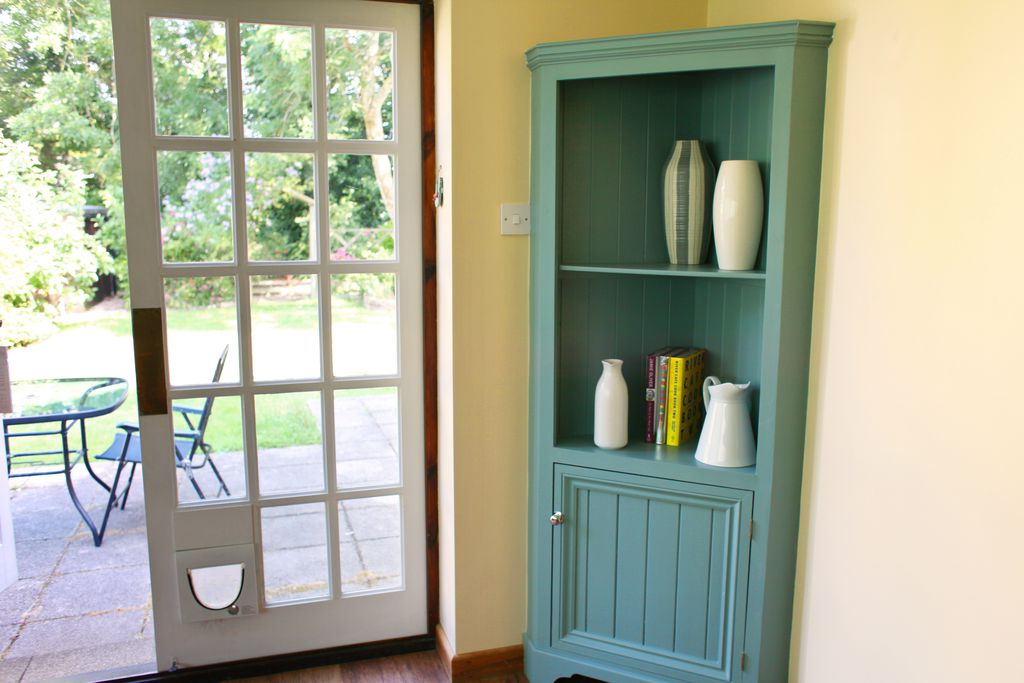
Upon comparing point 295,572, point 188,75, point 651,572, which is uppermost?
point 188,75

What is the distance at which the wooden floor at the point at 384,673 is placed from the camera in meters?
2.35

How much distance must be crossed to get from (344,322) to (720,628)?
1.35 meters

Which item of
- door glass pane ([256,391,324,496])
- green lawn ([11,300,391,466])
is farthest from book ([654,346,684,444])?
door glass pane ([256,391,324,496])

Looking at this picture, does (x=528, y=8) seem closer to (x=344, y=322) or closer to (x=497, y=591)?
(x=344, y=322)

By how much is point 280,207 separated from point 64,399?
9.86 feet

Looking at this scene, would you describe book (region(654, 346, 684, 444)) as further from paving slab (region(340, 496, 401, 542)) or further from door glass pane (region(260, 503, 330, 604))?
door glass pane (region(260, 503, 330, 604))

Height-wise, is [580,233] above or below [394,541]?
above

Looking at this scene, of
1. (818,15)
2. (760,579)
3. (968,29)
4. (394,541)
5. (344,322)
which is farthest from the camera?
(394,541)

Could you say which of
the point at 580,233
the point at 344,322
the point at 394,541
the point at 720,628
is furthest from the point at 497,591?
the point at 580,233

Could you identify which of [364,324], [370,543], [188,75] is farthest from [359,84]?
[370,543]

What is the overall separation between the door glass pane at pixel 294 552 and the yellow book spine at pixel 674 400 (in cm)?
107

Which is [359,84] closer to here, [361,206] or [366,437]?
[361,206]

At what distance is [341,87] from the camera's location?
87.4 inches

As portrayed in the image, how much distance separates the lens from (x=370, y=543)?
2.45m
